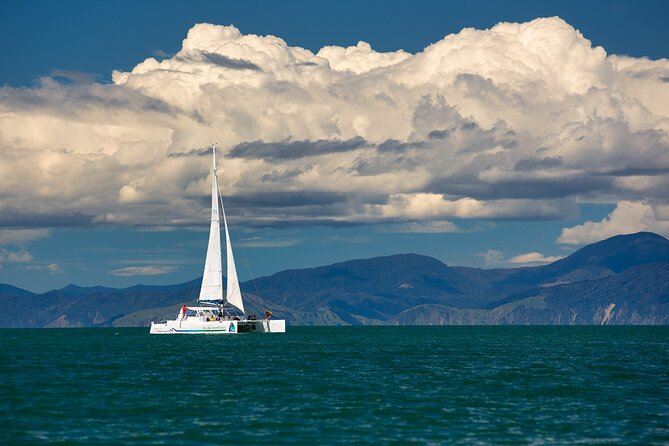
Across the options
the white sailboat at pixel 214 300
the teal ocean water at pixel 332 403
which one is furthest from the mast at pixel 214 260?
the teal ocean water at pixel 332 403

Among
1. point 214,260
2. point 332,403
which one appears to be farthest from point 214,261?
point 332,403

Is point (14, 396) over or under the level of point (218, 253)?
under

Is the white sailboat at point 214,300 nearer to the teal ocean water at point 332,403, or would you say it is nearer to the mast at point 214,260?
the mast at point 214,260

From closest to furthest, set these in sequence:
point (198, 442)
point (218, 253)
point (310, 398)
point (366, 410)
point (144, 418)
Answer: point (198, 442)
point (144, 418)
point (366, 410)
point (310, 398)
point (218, 253)

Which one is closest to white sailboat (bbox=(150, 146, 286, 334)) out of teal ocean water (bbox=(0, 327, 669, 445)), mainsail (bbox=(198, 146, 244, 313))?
mainsail (bbox=(198, 146, 244, 313))

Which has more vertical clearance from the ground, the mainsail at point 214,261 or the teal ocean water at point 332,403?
the mainsail at point 214,261

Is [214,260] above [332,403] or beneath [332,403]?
above

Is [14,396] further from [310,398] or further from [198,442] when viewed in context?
[198,442]

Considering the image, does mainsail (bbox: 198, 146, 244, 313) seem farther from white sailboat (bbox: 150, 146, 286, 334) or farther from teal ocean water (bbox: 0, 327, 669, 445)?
teal ocean water (bbox: 0, 327, 669, 445)

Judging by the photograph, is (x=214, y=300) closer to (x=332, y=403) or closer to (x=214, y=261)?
(x=214, y=261)

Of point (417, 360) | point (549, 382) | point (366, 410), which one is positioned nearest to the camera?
point (366, 410)

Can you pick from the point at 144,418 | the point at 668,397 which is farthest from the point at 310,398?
the point at 668,397

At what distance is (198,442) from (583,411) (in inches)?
1095

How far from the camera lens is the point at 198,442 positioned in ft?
181
